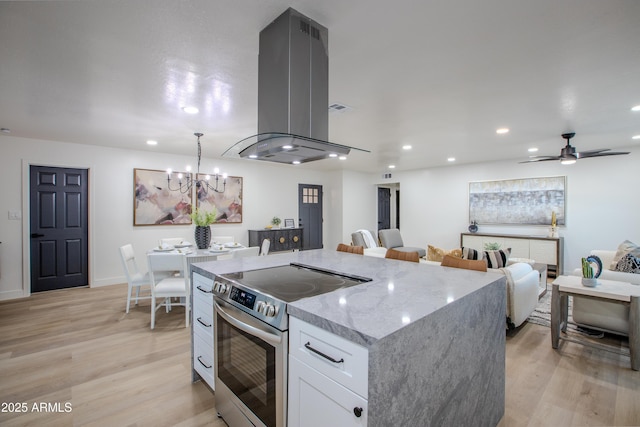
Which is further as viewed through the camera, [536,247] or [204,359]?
[536,247]

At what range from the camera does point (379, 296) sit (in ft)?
4.72

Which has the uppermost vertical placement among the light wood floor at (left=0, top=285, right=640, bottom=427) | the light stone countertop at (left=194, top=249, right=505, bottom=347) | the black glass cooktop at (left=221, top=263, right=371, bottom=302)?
the light stone countertop at (left=194, top=249, right=505, bottom=347)

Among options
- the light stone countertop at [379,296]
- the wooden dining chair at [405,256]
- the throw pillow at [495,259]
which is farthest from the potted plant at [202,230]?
the throw pillow at [495,259]

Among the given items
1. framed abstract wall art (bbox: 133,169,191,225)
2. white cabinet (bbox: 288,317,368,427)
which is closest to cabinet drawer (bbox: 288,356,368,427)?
white cabinet (bbox: 288,317,368,427)

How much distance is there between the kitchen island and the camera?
1039mm

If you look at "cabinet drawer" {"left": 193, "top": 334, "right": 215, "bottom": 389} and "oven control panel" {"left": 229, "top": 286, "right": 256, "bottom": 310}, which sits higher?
"oven control panel" {"left": 229, "top": 286, "right": 256, "bottom": 310}

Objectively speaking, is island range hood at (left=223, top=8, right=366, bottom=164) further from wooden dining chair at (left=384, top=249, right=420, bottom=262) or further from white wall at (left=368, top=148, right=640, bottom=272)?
white wall at (left=368, top=148, right=640, bottom=272)

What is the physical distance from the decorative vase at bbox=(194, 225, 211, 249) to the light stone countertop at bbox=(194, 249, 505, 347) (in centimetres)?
202

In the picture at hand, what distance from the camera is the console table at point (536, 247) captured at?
5.58m

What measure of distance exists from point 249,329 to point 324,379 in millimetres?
519

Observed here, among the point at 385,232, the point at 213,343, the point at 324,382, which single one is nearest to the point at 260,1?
the point at 324,382

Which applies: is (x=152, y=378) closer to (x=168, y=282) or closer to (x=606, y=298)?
(x=168, y=282)

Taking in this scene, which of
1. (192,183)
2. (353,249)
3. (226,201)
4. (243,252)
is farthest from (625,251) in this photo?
(192,183)

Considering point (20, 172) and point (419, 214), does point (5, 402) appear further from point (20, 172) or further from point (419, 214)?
point (419, 214)
